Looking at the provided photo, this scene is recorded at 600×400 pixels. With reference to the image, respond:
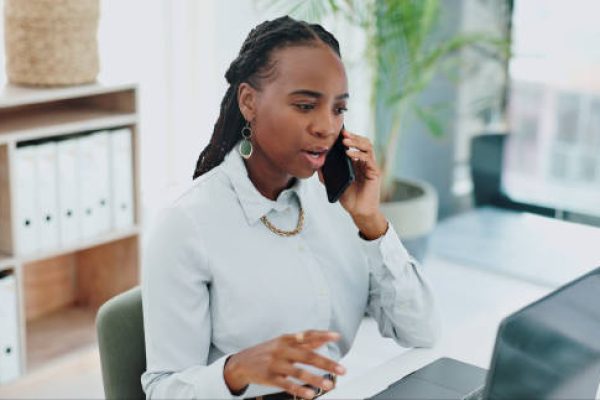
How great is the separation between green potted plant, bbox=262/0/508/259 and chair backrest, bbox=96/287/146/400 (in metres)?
1.98

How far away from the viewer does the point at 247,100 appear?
178 centimetres

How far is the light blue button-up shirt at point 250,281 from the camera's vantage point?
1.71 m

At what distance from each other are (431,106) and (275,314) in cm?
284

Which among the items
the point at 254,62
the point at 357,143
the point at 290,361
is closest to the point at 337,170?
the point at 357,143

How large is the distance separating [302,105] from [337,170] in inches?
9.7

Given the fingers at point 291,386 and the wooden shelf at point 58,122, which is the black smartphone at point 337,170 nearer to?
the fingers at point 291,386

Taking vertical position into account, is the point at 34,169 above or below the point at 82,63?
below

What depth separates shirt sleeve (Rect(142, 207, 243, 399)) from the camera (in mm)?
1699

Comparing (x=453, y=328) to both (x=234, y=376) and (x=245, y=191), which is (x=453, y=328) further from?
(x=234, y=376)

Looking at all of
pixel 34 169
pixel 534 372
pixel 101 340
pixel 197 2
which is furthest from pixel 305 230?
pixel 197 2

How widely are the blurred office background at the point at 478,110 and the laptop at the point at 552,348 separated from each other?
7.33ft

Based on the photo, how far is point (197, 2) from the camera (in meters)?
3.50

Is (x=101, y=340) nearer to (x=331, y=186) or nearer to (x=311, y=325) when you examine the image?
(x=311, y=325)

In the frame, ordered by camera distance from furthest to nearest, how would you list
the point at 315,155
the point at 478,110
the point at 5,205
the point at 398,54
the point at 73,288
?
1. the point at 478,110
2. the point at 398,54
3. the point at 73,288
4. the point at 5,205
5. the point at 315,155
